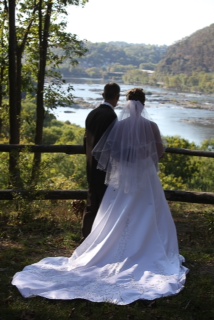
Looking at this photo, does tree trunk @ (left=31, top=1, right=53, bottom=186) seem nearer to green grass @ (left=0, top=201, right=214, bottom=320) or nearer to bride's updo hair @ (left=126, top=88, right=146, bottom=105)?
green grass @ (left=0, top=201, right=214, bottom=320)

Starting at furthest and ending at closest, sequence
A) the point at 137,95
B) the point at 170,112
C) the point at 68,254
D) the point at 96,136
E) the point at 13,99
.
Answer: the point at 170,112 → the point at 13,99 → the point at 68,254 → the point at 96,136 → the point at 137,95

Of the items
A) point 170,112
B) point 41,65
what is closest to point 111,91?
point 41,65

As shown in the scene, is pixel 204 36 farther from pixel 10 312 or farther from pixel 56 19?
pixel 10 312

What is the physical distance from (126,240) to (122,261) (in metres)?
0.23

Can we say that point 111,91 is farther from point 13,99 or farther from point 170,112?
point 170,112

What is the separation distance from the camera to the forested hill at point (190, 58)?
105 meters

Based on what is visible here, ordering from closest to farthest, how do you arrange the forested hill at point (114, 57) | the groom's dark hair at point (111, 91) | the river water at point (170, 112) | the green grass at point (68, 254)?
the green grass at point (68, 254) → the groom's dark hair at point (111, 91) → the river water at point (170, 112) → the forested hill at point (114, 57)

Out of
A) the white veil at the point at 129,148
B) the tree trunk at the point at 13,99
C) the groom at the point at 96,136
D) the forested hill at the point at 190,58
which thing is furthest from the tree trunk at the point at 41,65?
the forested hill at the point at 190,58

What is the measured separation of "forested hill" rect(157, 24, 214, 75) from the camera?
105 metres

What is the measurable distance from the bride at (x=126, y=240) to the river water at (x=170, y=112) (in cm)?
6062

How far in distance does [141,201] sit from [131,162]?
1.41ft

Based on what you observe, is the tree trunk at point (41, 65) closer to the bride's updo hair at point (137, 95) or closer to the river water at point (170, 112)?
the bride's updo hair at point (137, 95)

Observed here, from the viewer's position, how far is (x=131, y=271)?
13.6 ft

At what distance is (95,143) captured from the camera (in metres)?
4.84
